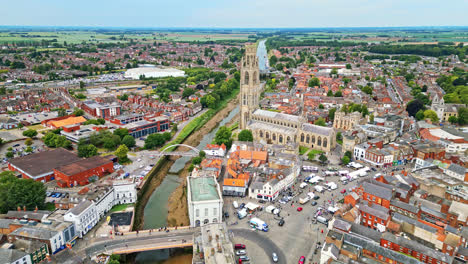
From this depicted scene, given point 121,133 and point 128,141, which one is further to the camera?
point 121,133

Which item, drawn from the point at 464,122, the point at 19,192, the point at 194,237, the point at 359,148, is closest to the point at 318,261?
the point at 194,237

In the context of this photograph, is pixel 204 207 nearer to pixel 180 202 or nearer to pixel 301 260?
pixel 180 202

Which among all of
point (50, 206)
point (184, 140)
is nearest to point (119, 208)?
point (50, 206)

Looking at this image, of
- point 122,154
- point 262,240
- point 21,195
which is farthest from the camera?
point 122,154

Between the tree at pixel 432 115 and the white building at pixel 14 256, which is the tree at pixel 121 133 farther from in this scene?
the tree at pixel 432 115

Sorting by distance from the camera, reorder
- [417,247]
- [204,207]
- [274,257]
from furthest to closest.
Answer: [204,207], [274,257], [417,247]

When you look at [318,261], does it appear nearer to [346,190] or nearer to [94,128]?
[346,190]
